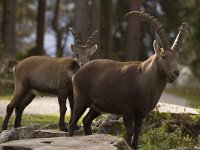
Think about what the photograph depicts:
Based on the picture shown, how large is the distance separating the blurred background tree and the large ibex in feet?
47.9

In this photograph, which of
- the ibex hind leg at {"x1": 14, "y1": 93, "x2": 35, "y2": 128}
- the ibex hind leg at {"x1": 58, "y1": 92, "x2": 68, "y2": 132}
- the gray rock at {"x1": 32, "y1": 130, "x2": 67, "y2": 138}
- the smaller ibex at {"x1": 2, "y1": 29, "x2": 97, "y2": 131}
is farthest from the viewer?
the ibex hind leg at {"x1": 14, "y1": 93, "x2": 35, "y2": 128}

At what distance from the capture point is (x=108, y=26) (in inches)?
1332

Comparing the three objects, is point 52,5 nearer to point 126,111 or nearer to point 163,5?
point 163,5

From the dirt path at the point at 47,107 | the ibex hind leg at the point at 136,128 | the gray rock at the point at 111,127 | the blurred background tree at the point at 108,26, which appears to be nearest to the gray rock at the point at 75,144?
the ibex hind leg at the point at 136,128

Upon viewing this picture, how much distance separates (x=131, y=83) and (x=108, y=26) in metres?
22.5

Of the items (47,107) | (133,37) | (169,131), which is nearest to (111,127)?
(169,131)

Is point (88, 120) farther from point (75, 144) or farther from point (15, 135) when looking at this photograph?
point (75, 144)

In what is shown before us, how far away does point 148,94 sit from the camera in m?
11.3

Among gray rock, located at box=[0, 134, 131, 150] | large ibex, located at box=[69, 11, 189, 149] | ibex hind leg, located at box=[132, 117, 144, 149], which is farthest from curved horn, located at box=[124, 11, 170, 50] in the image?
gray rock, located at box=[0, 134, 131, 150]

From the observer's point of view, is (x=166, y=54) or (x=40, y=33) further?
(x=40, y=33)

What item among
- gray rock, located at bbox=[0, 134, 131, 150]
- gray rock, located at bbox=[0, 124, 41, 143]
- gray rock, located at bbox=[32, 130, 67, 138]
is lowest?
gray rock, located at bbox=[0, 124, 41, 143]

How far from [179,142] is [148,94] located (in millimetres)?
1798

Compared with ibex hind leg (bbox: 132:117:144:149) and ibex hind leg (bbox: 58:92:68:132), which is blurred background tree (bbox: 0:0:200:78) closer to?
ibex hind leg (bbox: 58:92:68:132)

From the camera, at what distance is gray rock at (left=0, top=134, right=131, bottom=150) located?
30.2 feet
